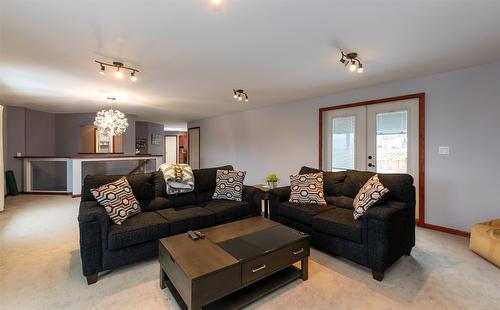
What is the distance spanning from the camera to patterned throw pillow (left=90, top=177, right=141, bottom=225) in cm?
246

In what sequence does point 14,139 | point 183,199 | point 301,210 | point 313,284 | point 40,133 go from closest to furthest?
point 313,284 < point 301,210 < point 183,199 < point 14,139 < point 40,133

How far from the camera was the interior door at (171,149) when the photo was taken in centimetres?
1232

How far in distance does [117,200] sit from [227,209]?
4.29 feet

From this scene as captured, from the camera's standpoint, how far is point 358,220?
97.1 inches

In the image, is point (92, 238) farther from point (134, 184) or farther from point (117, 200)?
point (134, 184)

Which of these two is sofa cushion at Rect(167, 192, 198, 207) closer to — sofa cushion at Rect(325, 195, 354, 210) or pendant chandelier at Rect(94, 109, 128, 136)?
sofa cushion at Rect(325, 195, 354, 210)

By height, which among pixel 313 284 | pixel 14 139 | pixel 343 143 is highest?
pixel 14 139

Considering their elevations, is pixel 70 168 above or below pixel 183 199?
above

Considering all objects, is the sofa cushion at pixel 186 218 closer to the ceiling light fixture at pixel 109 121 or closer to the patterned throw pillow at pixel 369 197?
the patterned throw pillow at pixel 369 197

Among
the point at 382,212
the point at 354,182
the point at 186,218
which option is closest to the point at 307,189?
the point at 354,182

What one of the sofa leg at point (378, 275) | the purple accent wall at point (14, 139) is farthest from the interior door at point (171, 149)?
the sofa leg at point (378, 275)

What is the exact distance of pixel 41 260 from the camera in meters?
2.55

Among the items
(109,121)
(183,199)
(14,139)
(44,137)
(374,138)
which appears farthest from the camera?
(44,137)

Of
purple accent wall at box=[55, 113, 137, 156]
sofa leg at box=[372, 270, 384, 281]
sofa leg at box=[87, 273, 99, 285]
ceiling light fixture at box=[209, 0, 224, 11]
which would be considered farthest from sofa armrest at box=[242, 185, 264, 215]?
purple accent wall at box=[55, 113, 137, 156]
